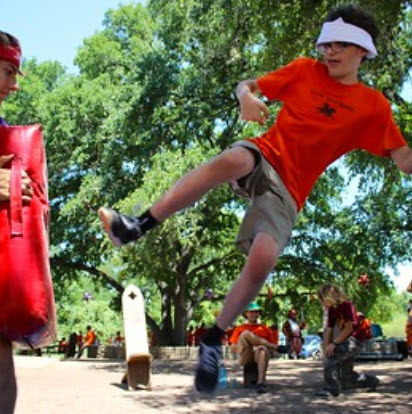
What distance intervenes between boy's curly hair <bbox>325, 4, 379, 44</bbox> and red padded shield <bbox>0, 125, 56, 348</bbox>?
1.82 m

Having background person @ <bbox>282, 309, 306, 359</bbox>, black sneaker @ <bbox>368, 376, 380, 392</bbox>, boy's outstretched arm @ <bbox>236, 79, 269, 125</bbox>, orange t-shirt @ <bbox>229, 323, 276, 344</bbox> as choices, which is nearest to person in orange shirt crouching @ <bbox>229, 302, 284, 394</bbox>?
orange t-shirt @ <bbox>229, 323, 276, 344</bbox>

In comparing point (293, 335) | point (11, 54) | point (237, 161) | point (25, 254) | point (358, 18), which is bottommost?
point (293, 335)

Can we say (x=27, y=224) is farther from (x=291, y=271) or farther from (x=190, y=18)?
(x=291, y=271)

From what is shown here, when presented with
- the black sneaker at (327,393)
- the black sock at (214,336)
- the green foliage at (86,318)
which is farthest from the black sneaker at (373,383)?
the green foliage at (86,318)

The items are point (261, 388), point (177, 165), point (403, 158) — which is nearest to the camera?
point (403, 158)

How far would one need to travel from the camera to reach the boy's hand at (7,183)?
10.0 feet

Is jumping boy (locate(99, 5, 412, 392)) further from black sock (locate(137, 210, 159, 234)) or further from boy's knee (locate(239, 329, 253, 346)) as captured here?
boy's knee (locate(239, 329, 253, 346))

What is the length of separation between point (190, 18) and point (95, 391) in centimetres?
1372

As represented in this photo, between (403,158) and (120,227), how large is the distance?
164 centimetres

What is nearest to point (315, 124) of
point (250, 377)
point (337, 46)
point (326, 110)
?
point (326, 110)

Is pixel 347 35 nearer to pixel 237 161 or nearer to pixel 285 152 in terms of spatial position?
pixel 285 152

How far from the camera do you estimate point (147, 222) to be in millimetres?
3488

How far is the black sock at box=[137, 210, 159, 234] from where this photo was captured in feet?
11.4

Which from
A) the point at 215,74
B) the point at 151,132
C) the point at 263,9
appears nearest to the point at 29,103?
the point at 151,132
